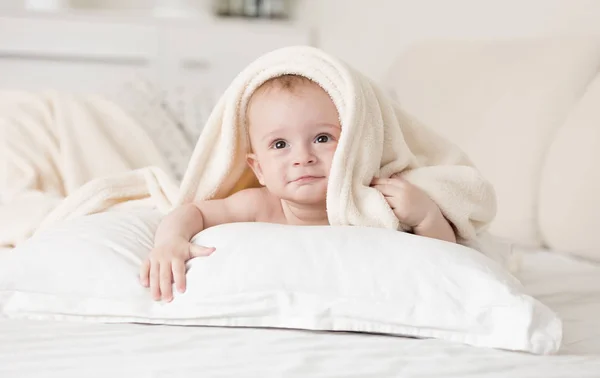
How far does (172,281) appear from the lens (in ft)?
3.43

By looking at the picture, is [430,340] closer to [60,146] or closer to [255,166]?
[255,166]

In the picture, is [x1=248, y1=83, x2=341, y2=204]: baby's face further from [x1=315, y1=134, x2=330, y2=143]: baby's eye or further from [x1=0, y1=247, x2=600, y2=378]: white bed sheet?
[x1=0, y1=247, x2=600, y2=378]: white bed sheet

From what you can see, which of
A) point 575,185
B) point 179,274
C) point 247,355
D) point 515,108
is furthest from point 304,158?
point 515,108

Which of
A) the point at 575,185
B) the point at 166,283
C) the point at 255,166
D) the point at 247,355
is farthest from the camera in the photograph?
the point at 575,185

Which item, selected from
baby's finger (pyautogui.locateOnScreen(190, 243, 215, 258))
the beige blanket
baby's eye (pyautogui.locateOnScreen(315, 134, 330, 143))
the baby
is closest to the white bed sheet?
baby's finger (pyautogui.locateOnScreen(190, 243, 215, 258))

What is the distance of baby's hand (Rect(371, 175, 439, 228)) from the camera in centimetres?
118

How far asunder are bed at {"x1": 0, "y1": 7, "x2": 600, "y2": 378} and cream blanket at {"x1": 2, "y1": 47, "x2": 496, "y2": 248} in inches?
9.2

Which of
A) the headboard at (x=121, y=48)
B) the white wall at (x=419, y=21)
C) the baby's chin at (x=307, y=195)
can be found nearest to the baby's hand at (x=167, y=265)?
the baby's chin at (x=307, y=195)

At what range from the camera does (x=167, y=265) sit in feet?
3.43

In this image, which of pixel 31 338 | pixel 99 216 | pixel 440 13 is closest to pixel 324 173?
pixel 99 216

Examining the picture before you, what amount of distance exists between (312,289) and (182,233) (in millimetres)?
257

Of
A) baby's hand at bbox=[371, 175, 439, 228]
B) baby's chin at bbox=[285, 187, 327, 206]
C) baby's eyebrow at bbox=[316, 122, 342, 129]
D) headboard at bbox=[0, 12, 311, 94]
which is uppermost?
baby's eyebrow at bbox=[316, 122, 342, 129]

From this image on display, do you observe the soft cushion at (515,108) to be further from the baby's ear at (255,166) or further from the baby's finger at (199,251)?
the baby's finger at (199,251)

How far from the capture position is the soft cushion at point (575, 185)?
1.55 metres
